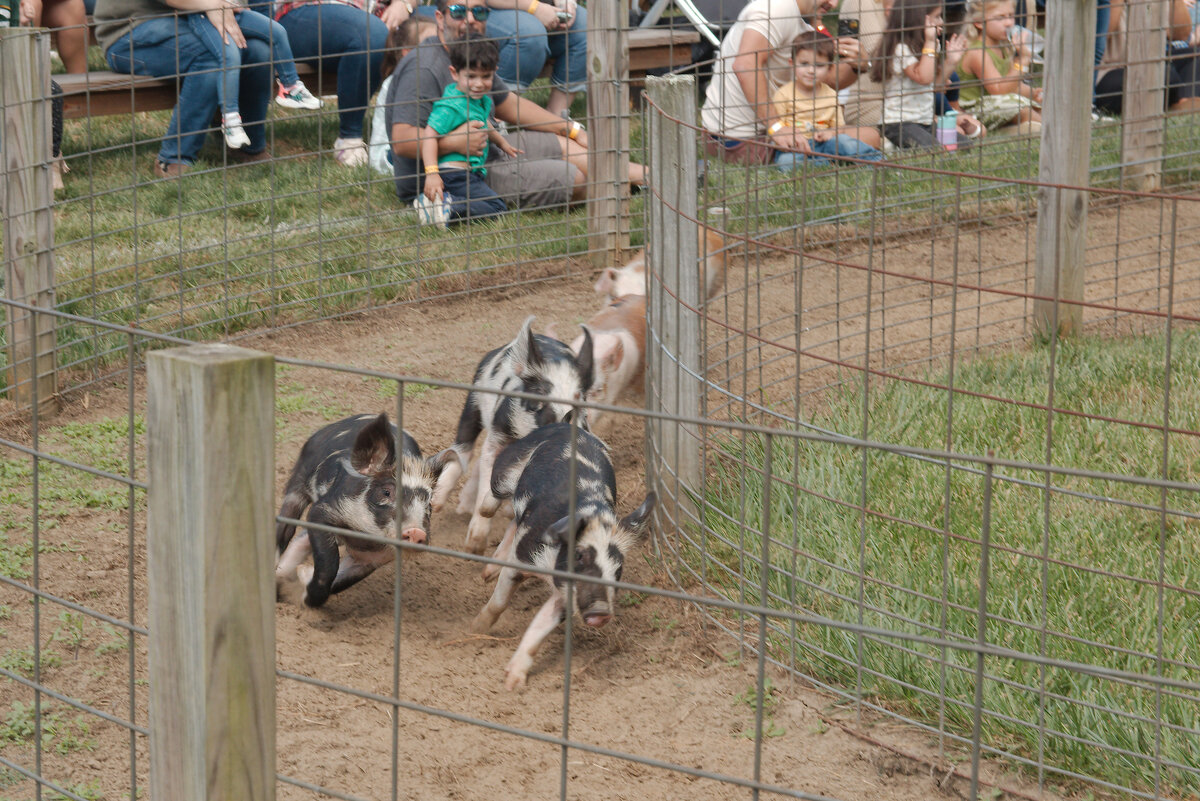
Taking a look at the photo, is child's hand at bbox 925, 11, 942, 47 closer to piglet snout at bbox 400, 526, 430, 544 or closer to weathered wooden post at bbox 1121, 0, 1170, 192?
weathered wooden post at bbox 1121, 0, 1170, 192

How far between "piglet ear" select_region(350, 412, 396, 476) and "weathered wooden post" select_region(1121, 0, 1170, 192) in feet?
20.0

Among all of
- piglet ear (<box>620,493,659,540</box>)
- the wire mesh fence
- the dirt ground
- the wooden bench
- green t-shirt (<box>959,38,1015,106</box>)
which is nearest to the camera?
the wire mesh fence

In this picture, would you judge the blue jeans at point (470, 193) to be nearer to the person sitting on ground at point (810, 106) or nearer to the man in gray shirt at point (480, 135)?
the man in gray shirt at point (480, 135)

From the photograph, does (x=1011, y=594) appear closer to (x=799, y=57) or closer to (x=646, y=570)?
(x=646, y=570)

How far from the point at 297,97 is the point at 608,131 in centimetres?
282

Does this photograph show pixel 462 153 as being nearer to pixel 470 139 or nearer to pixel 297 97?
pixel 470 139

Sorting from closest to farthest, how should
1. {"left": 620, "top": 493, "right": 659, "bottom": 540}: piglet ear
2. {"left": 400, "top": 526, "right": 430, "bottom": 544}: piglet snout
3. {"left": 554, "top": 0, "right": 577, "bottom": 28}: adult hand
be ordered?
{"left": 400, "top": 526, "right": 430, "bottom": 544}: piglet snout
{"left": 620, "top": 493, "right": 659, "bottom": 540}: piglet ear
{"left": 554, "top": 0, "right": 577, "bottom": 28}: adult hand

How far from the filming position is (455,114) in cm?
786

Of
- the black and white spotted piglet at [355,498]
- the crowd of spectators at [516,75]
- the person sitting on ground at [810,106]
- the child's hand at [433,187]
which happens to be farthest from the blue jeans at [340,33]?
the black and white spotted piglet at [355,498]

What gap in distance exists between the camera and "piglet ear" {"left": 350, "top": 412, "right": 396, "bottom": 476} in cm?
381

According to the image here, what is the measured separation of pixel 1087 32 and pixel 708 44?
6.15 m

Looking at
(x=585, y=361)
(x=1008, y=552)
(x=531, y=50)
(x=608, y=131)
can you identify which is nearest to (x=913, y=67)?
(x=531, y=50)

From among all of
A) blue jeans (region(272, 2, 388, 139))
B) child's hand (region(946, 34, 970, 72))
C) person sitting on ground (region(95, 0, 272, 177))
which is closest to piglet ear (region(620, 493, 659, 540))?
person sitting on ground (region(95, 0, 272, 177))

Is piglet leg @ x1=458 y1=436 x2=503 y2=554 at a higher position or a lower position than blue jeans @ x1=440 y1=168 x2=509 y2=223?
lower
